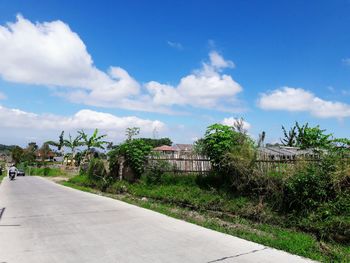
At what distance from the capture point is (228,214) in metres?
9.31

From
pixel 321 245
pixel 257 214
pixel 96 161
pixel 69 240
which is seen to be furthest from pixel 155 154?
pixel 321 245

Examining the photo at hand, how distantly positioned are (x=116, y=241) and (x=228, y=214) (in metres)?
4.11

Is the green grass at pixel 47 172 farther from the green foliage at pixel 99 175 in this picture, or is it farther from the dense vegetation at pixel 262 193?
the dense vegetation at pixel 262 193

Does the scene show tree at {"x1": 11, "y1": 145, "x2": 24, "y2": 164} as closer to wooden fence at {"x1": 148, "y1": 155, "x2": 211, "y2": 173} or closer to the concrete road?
wooden fence at {"x1": 148, "y1": 155, "x2": 211, "y2": 173}

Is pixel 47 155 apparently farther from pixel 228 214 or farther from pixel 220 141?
pixel 228 214

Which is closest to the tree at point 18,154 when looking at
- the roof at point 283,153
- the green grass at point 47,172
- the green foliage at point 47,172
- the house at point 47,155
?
the house at point 47,155

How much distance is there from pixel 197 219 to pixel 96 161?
13.0 m

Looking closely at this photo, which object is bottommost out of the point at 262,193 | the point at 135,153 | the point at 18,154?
the point at 262,193

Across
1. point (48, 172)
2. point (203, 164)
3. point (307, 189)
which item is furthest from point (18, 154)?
point (307, 189)

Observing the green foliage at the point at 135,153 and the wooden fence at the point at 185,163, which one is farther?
the green foliage at the point at 135,153

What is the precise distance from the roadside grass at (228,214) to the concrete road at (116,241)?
496mm

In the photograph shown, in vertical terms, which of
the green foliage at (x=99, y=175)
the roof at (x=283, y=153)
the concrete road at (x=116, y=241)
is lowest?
the concrete road at (x=116, y=241)

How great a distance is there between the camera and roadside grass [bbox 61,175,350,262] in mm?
5930

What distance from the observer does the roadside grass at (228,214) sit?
5.93 meters
